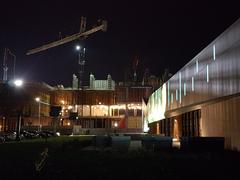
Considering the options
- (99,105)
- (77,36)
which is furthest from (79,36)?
(99,105)

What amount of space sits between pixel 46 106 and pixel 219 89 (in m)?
94.8

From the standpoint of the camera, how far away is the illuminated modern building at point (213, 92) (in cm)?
2352

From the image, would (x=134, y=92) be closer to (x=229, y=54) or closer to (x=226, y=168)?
(x=229, y=54)

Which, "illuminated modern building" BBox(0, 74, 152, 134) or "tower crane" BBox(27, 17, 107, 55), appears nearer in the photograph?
"illuminated modern building" BBox(0, 74, 152, 134)

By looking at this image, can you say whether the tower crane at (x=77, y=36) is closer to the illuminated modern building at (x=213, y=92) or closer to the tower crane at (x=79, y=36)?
the tower crane at (x=79, y=36)

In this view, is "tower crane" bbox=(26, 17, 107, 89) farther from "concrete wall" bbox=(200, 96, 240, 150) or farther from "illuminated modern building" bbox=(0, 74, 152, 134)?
"concrete wall" bbox=(200, 96, 240, 150)

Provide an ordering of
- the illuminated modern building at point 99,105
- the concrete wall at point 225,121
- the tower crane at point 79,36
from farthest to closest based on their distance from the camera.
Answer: the tower crane at point 79,36, the illuminated modern building at point 99,105, the concrete wall at point 225,121

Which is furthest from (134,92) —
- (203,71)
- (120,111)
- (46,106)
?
(203,71)

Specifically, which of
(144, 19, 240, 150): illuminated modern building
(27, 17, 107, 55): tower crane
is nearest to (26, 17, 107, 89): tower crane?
(27, 17, 107, 55): tower crane

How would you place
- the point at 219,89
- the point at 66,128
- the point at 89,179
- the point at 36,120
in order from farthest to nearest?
the point at 36,120 → the point at 66,128 → the point at 219,89 → the point at 89,179

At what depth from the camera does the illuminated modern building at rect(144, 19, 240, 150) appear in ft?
77.2

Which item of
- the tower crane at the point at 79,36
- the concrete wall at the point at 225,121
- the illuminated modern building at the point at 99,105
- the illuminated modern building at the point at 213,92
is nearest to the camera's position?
the concrete wall at the point at 225,121

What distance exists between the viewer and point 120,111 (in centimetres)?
11831

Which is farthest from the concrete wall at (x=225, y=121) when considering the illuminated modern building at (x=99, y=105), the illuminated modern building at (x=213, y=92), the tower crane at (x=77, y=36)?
the tower crane at (x=77, y=36)
